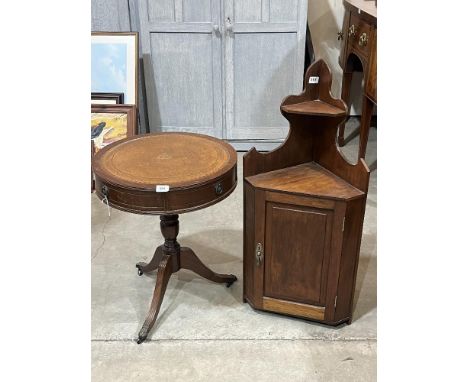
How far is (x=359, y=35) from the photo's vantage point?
3342 mm

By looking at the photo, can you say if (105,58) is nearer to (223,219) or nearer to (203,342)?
(223,219)

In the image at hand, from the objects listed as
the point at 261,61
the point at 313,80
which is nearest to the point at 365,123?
the point at 261,61

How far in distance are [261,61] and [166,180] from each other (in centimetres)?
204

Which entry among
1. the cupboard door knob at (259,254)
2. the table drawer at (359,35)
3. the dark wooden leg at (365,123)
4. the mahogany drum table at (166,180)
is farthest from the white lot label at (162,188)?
the dark wooden leg at (365,123)

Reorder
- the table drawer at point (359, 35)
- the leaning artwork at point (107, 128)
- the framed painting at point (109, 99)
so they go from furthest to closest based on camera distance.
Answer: the framed painting at point (109, 99) → the leaning artwork at point (107, 128) → the table drawer at point (359, 35)

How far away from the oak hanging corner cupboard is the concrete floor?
109mm

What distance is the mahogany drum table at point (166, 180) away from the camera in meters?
1.90

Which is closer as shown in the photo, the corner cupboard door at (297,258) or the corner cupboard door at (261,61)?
the corner cupboard door at (297,258)

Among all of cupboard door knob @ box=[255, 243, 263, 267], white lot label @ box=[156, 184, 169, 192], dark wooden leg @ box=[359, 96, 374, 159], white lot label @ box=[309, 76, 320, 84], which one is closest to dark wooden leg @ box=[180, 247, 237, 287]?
cupboard door knob @ box=[255, 243, 263, 267]

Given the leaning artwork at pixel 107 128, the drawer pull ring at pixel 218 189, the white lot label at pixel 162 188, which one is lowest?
the leaning artwork at pixel 107 128

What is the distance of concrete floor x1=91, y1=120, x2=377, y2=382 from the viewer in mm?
2016

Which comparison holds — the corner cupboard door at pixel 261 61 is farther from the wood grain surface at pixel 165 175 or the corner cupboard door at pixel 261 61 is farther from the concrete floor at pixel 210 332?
the wood grain surface at pixel 165 175

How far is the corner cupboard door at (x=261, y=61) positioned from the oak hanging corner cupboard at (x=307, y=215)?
5.22 feet

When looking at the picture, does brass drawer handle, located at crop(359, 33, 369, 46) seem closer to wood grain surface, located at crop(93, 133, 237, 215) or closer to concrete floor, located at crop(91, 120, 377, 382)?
concrete floor, located at crop(91, 120, 377, 382)
